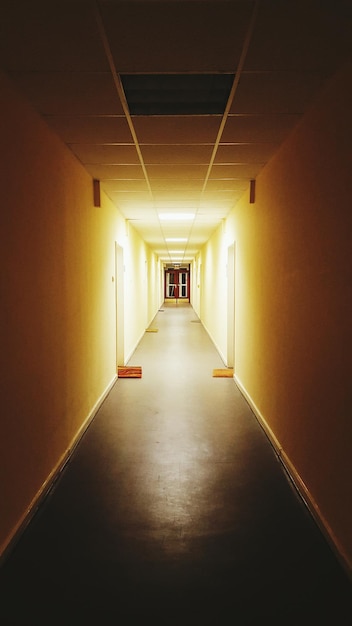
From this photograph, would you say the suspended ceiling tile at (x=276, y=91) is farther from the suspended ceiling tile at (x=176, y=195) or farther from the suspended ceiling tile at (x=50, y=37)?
the suspended ceiling tile at (x=176, y=195)

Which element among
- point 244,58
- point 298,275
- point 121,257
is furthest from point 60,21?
point 121,257

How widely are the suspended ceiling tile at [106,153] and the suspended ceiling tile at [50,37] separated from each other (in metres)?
1.22

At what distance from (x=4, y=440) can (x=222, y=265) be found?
5922 millimetres

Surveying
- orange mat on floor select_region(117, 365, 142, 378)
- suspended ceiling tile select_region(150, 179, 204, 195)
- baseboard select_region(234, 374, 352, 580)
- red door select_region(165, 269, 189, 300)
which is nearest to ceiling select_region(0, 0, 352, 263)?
suspended ceiling tile select_region(150, 179, 204, 195)

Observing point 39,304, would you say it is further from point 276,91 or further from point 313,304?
point 276,91

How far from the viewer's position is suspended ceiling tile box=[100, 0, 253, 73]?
5.34 ft

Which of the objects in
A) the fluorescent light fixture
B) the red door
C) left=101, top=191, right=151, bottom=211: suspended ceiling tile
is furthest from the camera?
the red door

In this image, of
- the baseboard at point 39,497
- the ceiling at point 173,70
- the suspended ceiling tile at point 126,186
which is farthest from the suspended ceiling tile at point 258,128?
the baseboard at point 39,497

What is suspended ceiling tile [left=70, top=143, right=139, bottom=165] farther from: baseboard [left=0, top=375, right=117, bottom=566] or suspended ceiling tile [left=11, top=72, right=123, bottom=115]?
baseboard [left=0, top=375, right=117, bottom=566]

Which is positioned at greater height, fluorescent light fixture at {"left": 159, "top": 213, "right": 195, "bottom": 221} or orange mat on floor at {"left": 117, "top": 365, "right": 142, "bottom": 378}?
fluorescent light fixture at {"left": 159, "top": 213, "right": 195, "bottom": 221}

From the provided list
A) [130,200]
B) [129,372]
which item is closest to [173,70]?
[130,200]

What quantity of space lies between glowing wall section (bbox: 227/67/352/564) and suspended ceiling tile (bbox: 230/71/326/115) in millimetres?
88

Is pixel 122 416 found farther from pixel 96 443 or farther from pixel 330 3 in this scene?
pixel 330 3

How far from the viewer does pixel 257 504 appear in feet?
8.51
